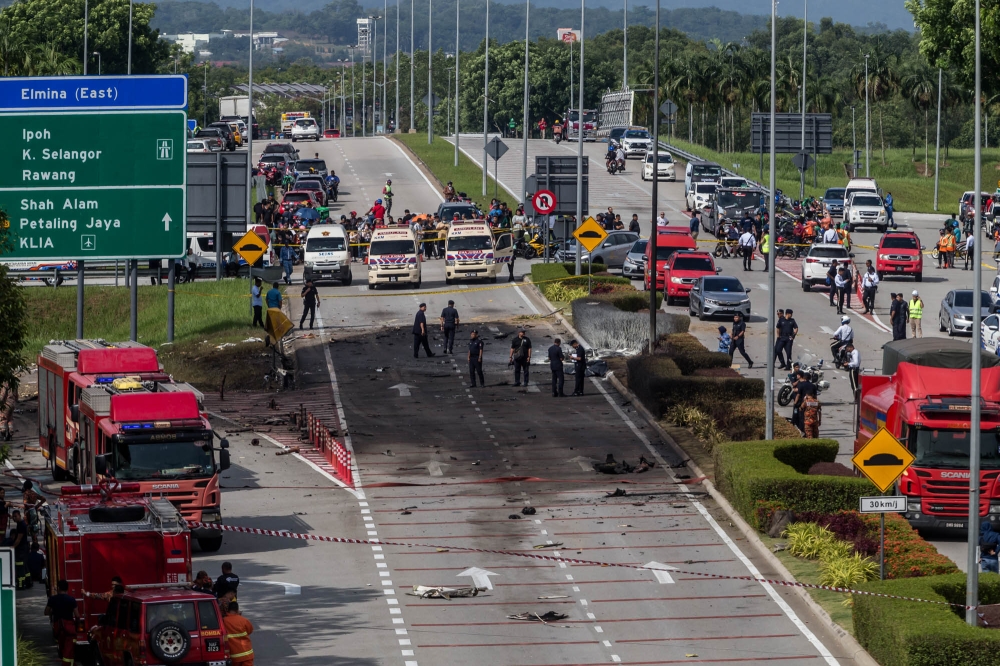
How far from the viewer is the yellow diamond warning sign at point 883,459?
22516 mm

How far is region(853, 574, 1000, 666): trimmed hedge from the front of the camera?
63.6ft

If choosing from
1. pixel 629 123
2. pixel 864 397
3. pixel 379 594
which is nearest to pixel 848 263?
pixel 864 397

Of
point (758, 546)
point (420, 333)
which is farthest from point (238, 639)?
point (420, 333)

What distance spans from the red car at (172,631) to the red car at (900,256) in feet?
147

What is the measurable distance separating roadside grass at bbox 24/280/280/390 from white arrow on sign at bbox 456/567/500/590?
18.7m

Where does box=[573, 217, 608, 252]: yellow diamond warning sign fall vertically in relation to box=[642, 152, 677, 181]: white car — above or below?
→ below

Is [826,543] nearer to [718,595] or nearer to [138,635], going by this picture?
[718,595]

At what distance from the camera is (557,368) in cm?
4119

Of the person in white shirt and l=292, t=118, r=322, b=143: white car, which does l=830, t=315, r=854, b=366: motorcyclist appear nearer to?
the person in white shirt

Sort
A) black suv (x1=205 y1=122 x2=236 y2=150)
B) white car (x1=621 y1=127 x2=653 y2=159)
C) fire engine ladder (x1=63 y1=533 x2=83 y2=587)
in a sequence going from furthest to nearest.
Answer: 1. white car (x1=621 y1=127 x2=653 y2=159)
2. black suv (x1=205 y1=122 x2=236 y2=150)
3. fire engine ladder (x1=63 y1=533 x2=83 y2=587)

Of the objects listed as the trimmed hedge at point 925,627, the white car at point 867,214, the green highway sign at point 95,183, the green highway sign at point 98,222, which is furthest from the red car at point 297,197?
the trimmed hedge at point 925,627

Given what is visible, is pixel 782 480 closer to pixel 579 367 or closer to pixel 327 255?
pixel 579 367

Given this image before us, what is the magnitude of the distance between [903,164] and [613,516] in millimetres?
98322

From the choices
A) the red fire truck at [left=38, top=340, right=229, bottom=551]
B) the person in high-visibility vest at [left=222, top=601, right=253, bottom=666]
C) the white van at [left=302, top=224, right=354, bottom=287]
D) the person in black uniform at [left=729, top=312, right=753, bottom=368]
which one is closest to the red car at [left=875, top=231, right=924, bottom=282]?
the person in black uniform at [left=729, top=312, right=753, bottom=368]
